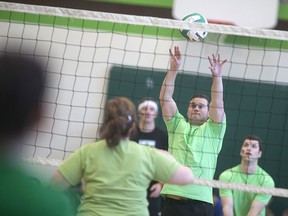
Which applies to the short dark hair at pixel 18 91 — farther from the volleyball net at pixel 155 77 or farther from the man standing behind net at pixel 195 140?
the volleyball net at pixel 155 77

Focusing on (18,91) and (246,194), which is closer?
(18,91)

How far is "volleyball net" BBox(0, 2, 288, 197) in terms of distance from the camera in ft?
21.5

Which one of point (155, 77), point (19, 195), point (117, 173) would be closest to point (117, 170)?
point (117, 173)

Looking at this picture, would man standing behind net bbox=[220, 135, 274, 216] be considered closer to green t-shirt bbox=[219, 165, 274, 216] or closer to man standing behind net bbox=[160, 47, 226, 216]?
green t-shirt bbox=[219, 165, 274, 216]

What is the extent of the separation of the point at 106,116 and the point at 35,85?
1.32 metres

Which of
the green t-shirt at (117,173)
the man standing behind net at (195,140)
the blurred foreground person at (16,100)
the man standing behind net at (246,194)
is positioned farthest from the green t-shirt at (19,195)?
the man standing behind net at (246,194)

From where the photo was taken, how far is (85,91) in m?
6.87

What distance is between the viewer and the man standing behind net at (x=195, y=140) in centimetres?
385

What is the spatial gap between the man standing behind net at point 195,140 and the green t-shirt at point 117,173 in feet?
3.30

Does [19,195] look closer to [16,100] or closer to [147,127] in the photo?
[16,100]

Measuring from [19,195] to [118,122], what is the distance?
1199 millimetres

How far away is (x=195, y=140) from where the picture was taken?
13.1ft

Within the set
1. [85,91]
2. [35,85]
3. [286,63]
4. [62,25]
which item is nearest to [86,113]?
[85,91]

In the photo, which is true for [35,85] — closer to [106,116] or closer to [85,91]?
[106,116]
